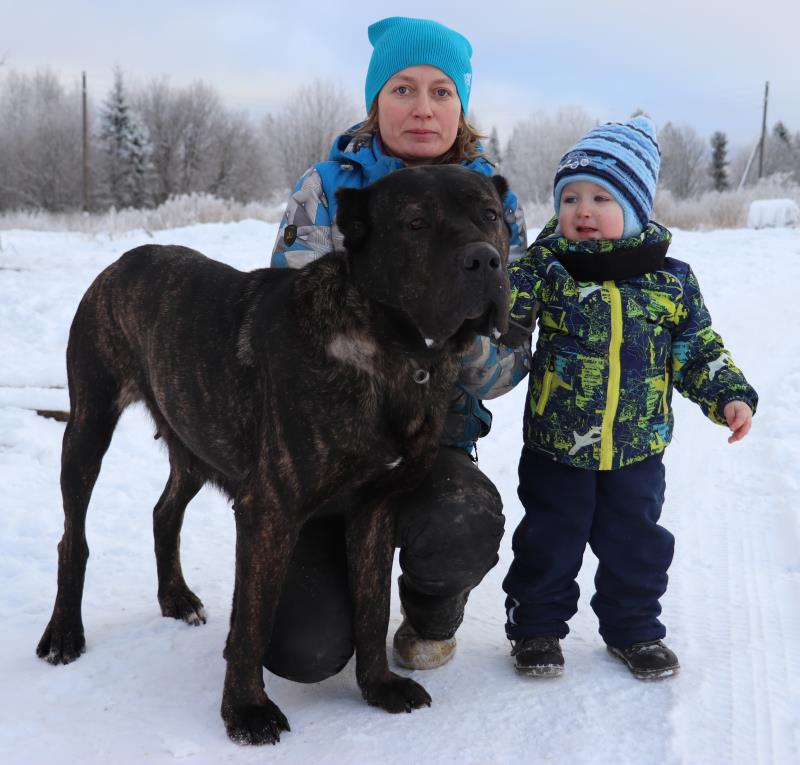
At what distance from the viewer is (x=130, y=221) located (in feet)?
61.1

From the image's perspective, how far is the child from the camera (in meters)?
2.74

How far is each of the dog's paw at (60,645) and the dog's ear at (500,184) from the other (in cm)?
221

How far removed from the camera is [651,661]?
2.62 m

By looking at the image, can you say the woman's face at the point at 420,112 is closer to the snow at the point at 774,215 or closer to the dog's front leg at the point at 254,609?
the dog's front leg at the point at 254,609

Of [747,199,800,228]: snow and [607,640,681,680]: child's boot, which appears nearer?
[607,640,681,680]: child's boot

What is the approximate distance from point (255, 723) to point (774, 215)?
17.9m

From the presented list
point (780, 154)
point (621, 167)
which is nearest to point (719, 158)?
point (780, 154)

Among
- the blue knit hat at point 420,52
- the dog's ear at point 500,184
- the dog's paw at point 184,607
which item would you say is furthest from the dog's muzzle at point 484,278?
the dog's paw at point 184,607

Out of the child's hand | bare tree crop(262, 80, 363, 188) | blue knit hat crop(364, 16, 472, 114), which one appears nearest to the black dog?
blue knit hat crop(364, 16, 472, 114)

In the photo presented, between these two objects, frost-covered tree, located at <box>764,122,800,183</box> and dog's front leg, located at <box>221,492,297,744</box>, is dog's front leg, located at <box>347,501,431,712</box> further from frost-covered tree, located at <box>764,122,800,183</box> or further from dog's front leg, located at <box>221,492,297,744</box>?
frost-covered tree, located at <box>764,122,800,183</box>

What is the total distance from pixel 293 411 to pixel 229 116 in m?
45.5

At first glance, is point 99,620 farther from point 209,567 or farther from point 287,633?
point 287,633

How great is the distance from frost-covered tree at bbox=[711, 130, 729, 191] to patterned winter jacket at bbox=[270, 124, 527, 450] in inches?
2434

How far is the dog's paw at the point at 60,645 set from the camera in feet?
9.33
